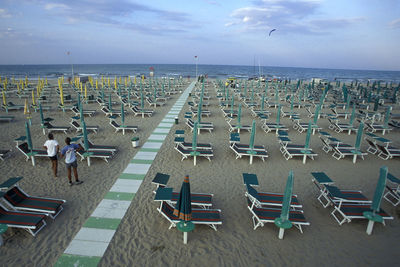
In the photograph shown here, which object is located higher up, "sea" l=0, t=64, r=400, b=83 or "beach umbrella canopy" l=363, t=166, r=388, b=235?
"sea" l=0, t=64, r=400, b=83

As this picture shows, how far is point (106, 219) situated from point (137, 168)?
8.70ft

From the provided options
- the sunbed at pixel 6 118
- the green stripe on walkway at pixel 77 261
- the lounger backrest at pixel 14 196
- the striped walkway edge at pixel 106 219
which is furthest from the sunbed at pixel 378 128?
the sunbed at pixel 6 118

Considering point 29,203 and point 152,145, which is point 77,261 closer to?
point 29,203

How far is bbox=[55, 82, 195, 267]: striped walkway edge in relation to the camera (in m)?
4.30

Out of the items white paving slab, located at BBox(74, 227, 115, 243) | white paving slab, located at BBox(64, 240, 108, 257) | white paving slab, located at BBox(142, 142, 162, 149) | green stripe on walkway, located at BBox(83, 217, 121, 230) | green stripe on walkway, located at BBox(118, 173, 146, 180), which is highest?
white paving slab, located at BBox(142, 142, 162, 149)

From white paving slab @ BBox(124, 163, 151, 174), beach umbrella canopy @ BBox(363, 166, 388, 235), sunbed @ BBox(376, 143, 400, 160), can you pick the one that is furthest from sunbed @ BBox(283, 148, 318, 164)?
white paving slab @ BBox(124, 163, 151, 174)

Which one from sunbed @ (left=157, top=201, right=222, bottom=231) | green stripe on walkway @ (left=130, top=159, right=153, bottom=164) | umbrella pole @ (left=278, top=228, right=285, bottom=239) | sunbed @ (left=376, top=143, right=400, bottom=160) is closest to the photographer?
umbrella pole @ (left=278, top=228, right=285, bottom=239)

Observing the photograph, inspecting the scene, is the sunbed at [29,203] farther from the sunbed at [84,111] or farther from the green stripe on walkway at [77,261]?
the sunbed at [84,111]

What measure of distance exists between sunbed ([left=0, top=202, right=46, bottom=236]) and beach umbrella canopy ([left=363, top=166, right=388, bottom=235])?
667 cm

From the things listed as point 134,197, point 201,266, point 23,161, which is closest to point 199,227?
point 201,266

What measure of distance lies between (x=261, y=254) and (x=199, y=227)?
→ 1364 millimetres

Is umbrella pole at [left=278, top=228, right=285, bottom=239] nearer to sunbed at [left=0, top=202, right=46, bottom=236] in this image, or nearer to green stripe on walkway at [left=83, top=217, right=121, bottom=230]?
green stripe on walkway at [left=83, top=217, right=121, bottom=230]

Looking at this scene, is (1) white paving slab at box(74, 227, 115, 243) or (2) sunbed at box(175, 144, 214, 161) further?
(2) sunbed at box(175, 144, 214, 161)

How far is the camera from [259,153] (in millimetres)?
8727
